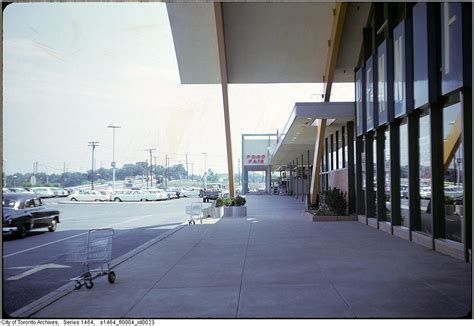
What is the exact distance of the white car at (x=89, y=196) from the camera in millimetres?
53438

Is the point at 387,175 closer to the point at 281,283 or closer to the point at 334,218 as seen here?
the point at 334,218

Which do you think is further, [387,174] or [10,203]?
[10,203]

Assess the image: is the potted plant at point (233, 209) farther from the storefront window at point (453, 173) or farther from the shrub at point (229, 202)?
the storefront window at point (453, 173)

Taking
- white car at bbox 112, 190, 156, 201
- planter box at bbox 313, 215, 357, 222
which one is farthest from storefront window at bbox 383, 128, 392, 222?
white car at bbox 112, 190, 156, 201

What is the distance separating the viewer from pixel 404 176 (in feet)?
50.1

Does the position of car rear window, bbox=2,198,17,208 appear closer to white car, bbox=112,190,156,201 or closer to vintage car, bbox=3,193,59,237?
vintage car, bbox=3,193,59,237

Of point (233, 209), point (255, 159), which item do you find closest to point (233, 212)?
point (233, 209)

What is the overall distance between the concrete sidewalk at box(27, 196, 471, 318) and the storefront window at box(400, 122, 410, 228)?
3.72ft

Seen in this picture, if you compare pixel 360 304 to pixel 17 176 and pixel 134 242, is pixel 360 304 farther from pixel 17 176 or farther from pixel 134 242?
pixel 134 242

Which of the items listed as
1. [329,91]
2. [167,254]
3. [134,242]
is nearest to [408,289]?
[167,254]

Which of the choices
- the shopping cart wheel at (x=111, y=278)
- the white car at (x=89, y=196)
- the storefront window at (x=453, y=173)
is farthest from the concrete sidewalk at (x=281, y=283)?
the white car at (x=89, y=196)

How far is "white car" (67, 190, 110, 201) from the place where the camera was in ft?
175

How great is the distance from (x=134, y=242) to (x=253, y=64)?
43.7 feet

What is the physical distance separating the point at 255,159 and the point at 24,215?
5647 cm
